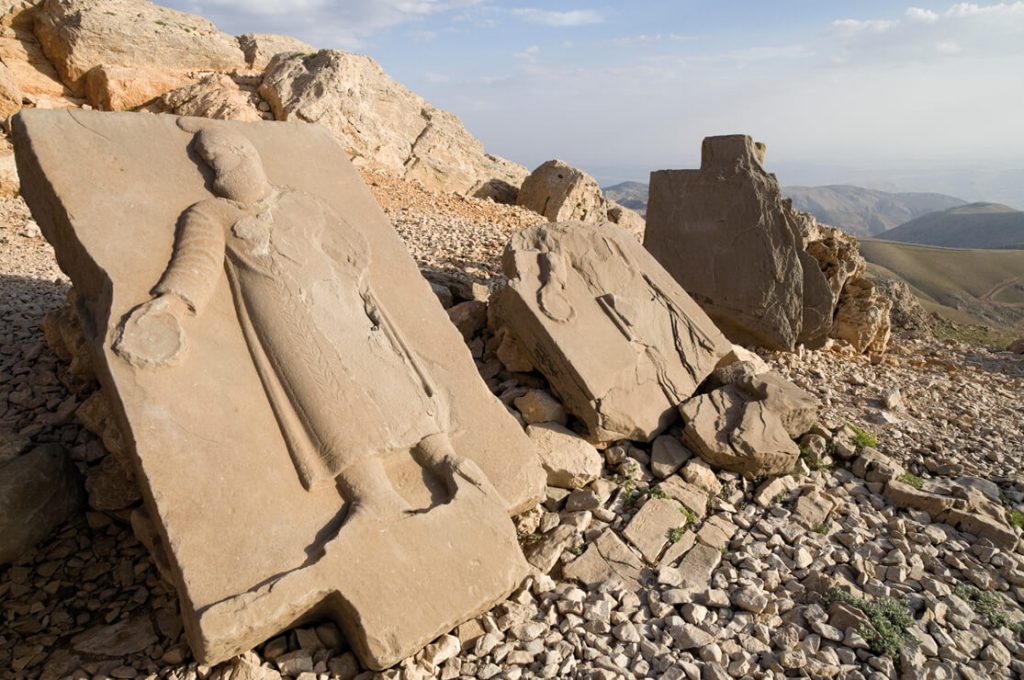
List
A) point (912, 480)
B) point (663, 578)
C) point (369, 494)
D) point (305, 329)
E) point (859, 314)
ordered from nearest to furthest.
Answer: point (369, 494) < point (305, 329) < point (663, 578) < point (912, 480) < point (859, 314)

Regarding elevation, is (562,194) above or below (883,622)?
above

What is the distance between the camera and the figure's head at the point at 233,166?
3801 mm

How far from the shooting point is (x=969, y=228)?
54812mm

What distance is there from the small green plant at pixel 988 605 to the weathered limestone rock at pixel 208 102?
9813 millimetres

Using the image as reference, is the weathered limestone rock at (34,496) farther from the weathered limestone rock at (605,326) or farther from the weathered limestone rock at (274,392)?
the weathered limestone rock at (605,326)

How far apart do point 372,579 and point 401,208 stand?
737cm

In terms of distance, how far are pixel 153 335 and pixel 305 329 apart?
2.35ft

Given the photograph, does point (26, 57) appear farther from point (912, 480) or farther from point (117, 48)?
point (912, 480)

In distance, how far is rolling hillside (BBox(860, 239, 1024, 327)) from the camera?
2619 cm

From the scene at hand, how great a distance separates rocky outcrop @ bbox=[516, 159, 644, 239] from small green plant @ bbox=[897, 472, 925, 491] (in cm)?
681

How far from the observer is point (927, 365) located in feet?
25.2

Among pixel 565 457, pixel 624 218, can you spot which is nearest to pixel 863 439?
pixel 565 457

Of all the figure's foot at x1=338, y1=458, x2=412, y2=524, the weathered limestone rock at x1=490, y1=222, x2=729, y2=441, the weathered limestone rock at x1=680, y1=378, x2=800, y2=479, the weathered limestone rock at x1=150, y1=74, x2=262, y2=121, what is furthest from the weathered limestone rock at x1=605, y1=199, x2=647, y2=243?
the figure's foot at x1=338, y1=458, x2=412, y2=524

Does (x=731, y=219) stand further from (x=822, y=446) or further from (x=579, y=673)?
(x=579, y=673)
